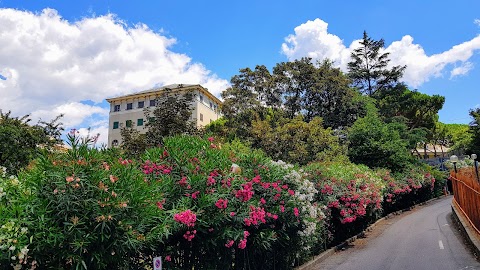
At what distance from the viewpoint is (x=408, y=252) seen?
11.8m

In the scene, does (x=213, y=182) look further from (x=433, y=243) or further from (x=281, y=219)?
(x=433, y=243)

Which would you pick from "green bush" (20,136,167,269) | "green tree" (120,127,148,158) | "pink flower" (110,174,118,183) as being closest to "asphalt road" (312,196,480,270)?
"green bush" (20,136,167,269)

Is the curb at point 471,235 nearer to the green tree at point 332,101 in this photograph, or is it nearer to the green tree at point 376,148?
the green tree at point 376,148

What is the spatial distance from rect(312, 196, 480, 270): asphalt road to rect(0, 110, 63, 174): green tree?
44.4 ft

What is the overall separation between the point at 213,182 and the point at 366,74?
46649 mm

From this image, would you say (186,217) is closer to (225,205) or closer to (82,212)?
(225,205)

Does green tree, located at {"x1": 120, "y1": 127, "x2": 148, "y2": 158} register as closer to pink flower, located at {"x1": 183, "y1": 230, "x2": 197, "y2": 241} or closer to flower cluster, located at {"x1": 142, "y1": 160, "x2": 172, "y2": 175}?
flower cluster, located at {"x1": 142, "y1": 160, "x2": 172, "y2": 175}

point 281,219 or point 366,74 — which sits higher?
point 366,74

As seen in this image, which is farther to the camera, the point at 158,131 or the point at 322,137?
the point at 322,137

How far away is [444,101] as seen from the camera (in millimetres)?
53688

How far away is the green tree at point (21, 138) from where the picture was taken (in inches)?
687

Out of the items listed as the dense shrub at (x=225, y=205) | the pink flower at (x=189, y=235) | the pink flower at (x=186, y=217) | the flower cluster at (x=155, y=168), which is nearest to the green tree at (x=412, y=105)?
the dense shrub at (x=225, y=205)

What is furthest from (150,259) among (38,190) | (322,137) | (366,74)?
(366,74)

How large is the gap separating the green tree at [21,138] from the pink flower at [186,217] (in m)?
13.6
